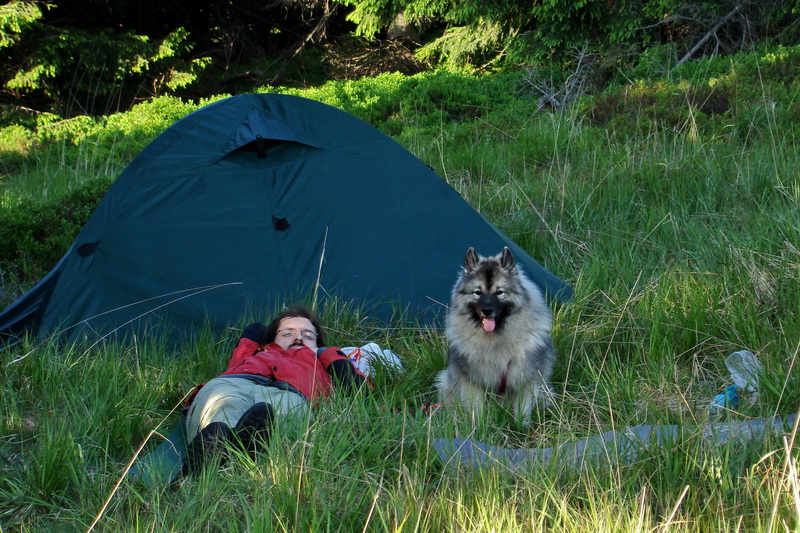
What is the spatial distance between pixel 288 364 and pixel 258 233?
149cm

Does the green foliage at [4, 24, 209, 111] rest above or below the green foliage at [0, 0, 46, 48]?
below

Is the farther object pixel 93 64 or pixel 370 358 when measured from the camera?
pixel 93 64

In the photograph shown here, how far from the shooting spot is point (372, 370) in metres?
4.07

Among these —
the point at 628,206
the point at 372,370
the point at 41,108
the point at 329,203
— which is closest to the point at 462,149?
the point at 628,206

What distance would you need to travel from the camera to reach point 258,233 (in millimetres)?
5266

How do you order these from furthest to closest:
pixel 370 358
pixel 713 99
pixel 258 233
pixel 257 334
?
pixel 713 99
pixel 258 233
pixel 257 334
pixel 370 358

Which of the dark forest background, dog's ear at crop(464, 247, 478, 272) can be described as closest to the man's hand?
dog's ear at crop(464, 247, 478, 272)

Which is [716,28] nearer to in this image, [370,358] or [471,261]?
A: [471,261]

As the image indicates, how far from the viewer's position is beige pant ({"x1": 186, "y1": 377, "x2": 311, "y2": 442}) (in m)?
3.15

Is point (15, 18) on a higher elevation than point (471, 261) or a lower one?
higher

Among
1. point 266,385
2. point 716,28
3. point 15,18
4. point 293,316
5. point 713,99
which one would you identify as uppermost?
point 716,28

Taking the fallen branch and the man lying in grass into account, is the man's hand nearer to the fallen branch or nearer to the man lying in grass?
the man lying in grass

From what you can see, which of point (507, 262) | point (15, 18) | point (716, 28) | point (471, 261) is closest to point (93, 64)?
point (15, 18)

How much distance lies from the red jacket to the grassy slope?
0.91ft
